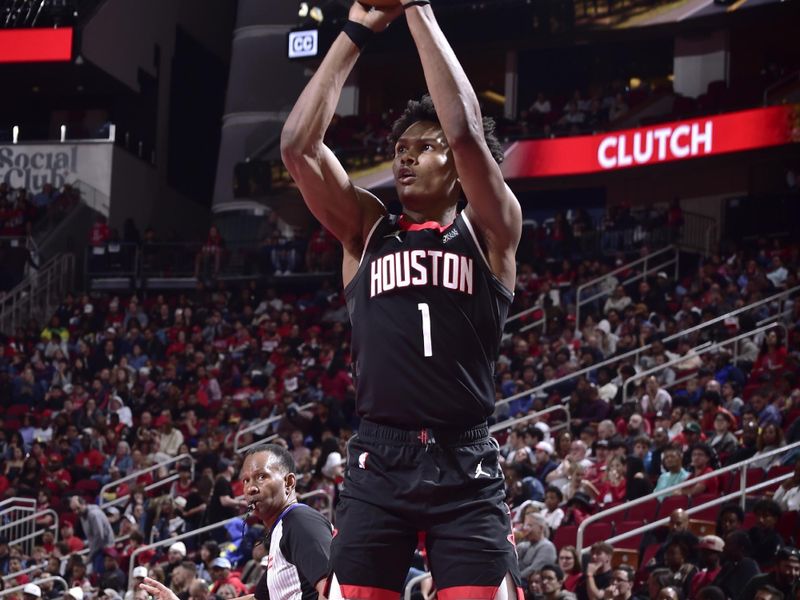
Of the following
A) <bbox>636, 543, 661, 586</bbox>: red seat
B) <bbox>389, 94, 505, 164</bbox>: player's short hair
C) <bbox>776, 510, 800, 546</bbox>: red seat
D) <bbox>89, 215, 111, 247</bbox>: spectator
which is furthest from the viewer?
<bbox>89, 215, 111, 247</bbox>: spectator

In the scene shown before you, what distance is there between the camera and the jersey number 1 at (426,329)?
3717 mm

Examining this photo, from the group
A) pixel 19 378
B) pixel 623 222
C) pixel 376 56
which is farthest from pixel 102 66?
pixel 623 222

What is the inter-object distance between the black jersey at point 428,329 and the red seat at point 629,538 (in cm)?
738

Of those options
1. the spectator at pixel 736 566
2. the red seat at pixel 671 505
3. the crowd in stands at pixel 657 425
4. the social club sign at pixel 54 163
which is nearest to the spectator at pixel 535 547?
the crowd in stands at pixel 657 425

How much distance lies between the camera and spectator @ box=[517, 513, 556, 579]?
10.0 meters

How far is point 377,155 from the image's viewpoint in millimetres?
23703

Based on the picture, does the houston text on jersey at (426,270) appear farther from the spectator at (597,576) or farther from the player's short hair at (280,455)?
the spectator at (597,576)

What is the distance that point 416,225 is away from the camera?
3.87 m

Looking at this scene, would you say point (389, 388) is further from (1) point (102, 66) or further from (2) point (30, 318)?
(1) point (102, 66)

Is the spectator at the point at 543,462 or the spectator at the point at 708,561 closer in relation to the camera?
the spectator at the point at 708,561

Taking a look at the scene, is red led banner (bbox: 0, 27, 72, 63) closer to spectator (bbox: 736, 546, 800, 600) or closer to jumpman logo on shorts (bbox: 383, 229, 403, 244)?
spectator (bbox: 736, 546, 800, 600)

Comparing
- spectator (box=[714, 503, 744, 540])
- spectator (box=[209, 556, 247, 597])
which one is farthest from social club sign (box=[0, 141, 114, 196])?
spectator (box=[714, 503, 744, 540])

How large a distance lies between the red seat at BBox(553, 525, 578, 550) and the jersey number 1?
759cm

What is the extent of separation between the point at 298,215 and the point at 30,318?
19.1ft
